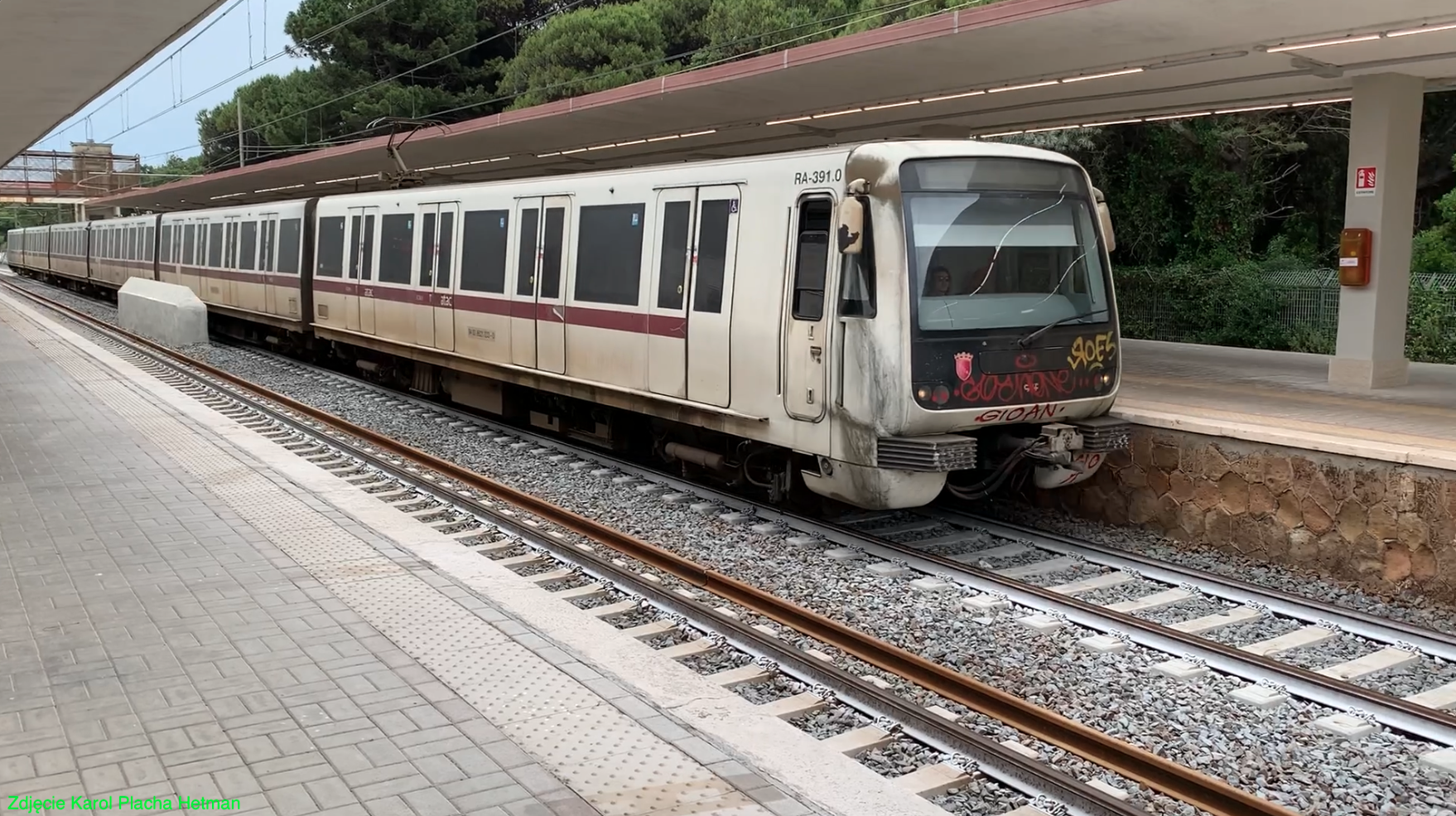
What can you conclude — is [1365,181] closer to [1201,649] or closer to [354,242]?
[1201,649]

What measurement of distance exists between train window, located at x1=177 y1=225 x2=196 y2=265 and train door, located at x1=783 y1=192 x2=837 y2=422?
22652 mm

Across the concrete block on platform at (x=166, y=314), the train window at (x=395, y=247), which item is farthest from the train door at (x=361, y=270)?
the concrete block on platform at (x=166, y=314)

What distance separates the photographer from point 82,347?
22.4m

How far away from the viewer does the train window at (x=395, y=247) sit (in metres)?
14.9

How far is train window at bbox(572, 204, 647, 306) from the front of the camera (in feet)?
33.6

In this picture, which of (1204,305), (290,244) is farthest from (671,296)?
(1204,305)

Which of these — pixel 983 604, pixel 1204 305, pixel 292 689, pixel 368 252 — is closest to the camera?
pixel 292 689

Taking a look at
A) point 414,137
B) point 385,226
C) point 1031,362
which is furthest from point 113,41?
point 1031,362

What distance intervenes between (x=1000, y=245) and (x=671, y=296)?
2881 mm

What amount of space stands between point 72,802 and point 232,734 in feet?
2.23

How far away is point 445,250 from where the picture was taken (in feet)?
45.7

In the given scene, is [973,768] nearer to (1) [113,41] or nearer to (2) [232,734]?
(2) [232,734]

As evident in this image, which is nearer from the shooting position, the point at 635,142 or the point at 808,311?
the point at 808,311

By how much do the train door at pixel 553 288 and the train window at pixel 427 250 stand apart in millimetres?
3003
